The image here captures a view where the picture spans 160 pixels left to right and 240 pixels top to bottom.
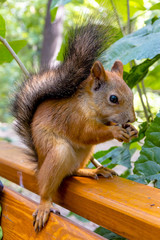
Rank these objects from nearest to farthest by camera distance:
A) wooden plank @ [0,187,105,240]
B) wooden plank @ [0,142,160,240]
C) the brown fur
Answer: wooden plank @ [0,142,160,240] < wooden plank @ [0,187,105,240] < the brown fur

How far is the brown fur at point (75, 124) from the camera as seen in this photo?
2.87 feet

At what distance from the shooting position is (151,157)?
868 mm

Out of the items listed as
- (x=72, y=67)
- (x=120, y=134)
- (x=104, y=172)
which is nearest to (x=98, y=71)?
(x=72, y=67)

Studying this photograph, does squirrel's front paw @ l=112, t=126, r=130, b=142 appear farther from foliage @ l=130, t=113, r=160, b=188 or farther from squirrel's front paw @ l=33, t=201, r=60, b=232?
squirrel's front paw @ l=33, t=201, r=60, b=232

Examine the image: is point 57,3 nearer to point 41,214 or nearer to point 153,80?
point 153,80

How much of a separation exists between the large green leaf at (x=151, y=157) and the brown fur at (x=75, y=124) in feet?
0.24

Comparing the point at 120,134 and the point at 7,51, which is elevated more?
the point at 7,51

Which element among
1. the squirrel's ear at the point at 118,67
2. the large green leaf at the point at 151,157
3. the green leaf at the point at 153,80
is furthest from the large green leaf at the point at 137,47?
the green leaf at the point at 153,80

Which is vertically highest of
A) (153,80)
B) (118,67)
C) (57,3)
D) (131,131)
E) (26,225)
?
(57,3)

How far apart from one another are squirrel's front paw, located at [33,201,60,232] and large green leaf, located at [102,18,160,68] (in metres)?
0.49

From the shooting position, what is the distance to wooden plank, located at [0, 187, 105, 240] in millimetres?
767

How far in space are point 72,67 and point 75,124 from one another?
0.59ft

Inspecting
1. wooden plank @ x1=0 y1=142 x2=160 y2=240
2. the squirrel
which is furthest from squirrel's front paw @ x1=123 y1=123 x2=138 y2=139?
wooden plank @ x1=0 y1=142 x2=160 y2=240

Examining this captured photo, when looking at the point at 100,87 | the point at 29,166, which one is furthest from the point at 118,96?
the point at 29,166
